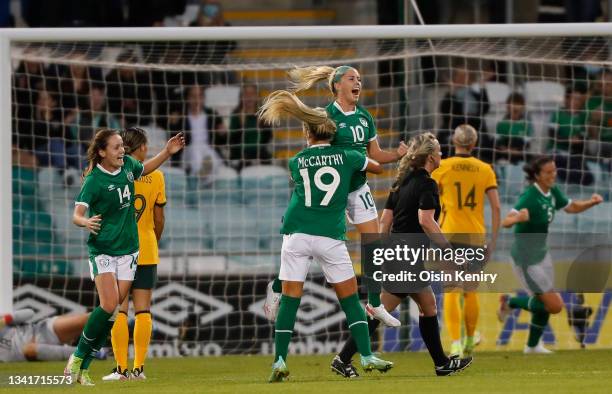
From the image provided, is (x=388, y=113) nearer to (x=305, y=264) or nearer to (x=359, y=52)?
(x=359, y=52)

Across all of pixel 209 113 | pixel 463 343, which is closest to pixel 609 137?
pixel 463 343

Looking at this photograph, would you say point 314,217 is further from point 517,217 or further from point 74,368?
point 517,217

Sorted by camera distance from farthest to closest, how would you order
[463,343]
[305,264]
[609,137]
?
1. [609,137]
2. [463,343]
3. [305,264]

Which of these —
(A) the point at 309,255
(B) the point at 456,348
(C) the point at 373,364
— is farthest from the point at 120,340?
(B) the point at 456,348

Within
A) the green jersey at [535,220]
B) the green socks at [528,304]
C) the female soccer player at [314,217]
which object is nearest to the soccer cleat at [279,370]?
the female soccer player at [314,217]

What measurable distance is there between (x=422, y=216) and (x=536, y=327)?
336 centimetres

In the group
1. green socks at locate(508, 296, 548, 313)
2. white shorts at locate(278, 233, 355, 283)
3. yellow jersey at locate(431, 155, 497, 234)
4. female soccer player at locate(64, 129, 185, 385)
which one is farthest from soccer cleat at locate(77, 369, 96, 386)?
green socks at locate(508, 296, 548, 313)

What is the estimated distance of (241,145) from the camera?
599 inches

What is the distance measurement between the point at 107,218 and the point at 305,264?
1.57 metres

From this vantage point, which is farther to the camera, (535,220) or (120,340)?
(535,220)

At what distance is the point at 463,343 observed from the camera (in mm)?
13234

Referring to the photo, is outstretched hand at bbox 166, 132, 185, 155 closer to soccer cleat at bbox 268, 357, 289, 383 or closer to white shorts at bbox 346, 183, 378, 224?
white shorts at bbox 346, 183, 378, 224

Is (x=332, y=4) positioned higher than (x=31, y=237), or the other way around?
(x=332, y=4)

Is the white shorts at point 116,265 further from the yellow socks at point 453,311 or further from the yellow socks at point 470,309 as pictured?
the yellow socks at point 470,309
